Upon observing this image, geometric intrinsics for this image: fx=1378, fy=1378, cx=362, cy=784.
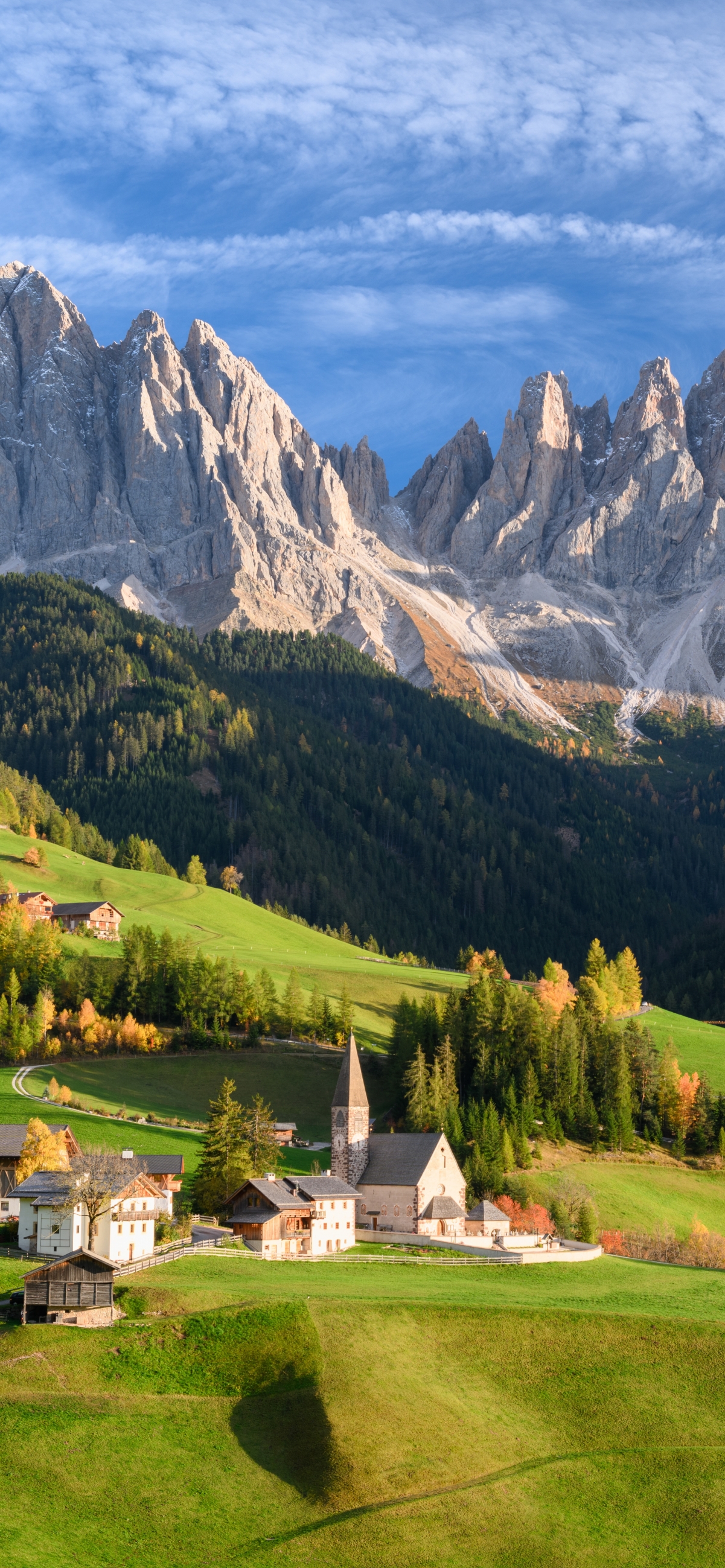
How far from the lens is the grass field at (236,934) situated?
146000 mm

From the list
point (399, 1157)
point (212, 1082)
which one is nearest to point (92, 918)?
point (212, 1082)

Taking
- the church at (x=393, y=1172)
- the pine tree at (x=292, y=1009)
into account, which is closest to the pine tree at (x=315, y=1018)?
the pine tree at (x=292, y=1009)

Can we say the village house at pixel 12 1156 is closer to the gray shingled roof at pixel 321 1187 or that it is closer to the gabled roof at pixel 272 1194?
the gabled roof at pixel 272 1194

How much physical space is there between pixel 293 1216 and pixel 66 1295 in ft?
75.2

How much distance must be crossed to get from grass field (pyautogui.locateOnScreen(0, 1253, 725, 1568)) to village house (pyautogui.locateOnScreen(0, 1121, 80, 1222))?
1669cm

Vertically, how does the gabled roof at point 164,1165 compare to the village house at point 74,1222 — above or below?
above

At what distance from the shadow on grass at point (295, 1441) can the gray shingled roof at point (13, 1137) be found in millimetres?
32410

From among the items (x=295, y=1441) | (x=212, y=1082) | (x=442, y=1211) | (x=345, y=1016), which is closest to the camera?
(x=295, y=1441)

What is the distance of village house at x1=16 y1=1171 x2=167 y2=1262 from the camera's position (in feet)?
205

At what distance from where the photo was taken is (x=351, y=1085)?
283 ft

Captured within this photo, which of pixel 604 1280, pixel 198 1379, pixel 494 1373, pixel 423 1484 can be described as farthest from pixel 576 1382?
pixel 604 1280

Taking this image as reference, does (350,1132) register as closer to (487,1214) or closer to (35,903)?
(487,1214)

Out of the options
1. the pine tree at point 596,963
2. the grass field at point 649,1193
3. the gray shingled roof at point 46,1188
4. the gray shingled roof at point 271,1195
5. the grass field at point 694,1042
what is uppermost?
the pine tree at point 596,963

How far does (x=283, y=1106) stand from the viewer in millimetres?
108188
